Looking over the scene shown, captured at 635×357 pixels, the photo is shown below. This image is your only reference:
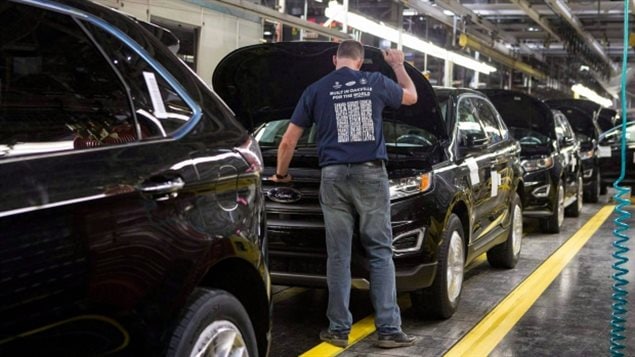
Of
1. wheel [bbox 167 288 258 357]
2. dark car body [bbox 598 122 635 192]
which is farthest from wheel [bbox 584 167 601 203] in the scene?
wheel [bbox 167 288 258 357]

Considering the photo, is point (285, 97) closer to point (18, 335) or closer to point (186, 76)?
point (186, 76)

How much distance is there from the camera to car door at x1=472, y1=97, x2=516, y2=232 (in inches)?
271

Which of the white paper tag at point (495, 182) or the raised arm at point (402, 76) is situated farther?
the white paper tag at point (495, 182)

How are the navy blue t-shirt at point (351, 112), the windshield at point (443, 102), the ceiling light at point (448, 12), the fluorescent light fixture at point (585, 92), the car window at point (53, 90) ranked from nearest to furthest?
1. the car window at point (53, 90)
2. the navy blue t-shirt at point (351, 112)
3. the windshield at point (443, 102)
4. the ceiling light at point (448, 12)
5. the fluorescent light fixture at point (585, 92)

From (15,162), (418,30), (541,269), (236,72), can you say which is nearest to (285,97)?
(236,72)

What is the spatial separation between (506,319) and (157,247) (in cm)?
387

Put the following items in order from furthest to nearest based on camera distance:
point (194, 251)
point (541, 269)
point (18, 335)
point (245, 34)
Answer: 1. point (245, 34)
2. point (541, 269)
3. point (194, 251)
4. point (18, 335)

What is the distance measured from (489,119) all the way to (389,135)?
1.62 meters

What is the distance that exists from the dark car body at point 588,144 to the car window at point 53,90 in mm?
12308

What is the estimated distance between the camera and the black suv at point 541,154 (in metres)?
10.0

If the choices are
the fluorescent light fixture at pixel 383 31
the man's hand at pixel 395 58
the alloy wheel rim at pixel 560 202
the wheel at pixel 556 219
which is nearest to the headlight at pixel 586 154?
the alloy wheel rim at pixel 560 202

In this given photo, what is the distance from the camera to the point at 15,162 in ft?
6.95

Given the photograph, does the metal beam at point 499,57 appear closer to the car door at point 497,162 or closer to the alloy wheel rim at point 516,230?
the alloy wheel rim at point 516,230

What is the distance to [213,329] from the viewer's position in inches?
113
